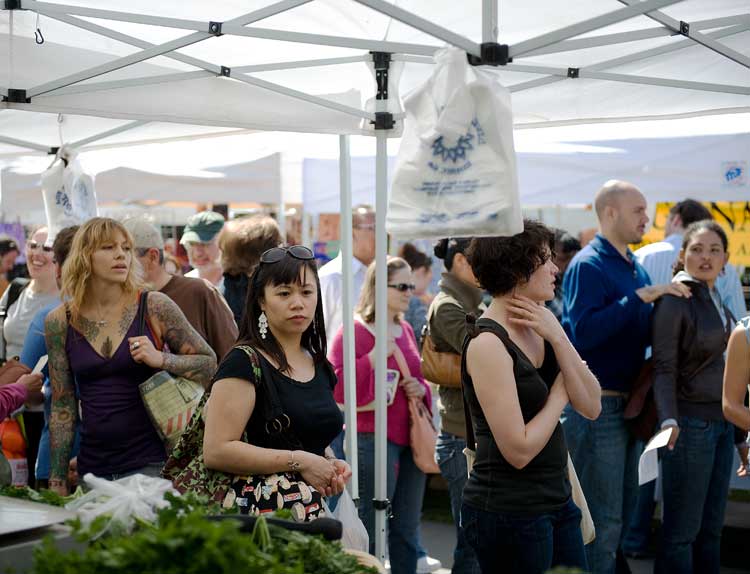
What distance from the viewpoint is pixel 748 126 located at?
612 cm

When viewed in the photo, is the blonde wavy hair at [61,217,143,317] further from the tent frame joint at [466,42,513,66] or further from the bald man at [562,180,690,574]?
the bald man at [562,180,690,574]

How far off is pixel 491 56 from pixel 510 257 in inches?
24.4

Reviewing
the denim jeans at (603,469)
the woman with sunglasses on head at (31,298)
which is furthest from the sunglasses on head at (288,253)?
the woman with sunglasses on head at (31,298)

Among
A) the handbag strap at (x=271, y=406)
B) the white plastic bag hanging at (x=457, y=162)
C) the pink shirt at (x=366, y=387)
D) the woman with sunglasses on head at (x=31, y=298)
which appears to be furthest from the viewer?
the woman with sunglasses on head at (x=31, y=298)

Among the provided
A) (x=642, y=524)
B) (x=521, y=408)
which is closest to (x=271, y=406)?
(x=521, y=408)

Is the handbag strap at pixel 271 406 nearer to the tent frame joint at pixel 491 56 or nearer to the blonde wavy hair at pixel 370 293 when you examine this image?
the tent frame joint at pixel 491 56

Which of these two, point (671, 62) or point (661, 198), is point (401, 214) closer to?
point (671, 62)

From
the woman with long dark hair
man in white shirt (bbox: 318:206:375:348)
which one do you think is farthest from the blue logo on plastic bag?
man in white shirt (bbox: 318:206:375:348)

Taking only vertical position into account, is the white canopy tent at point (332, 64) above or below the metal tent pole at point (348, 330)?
above

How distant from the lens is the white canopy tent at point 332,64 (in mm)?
4211

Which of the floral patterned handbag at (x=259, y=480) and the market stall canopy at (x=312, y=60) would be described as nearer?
the floral patterned handbag at (x=259, y=480)

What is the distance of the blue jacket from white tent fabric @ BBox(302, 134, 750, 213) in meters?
2.66

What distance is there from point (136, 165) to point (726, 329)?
5058mm

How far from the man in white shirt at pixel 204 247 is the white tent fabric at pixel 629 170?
168cm
